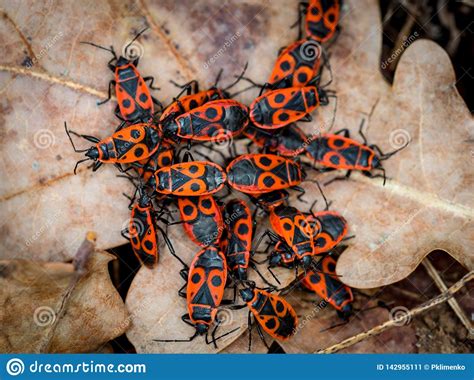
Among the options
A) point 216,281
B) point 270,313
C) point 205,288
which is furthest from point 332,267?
point 205,288

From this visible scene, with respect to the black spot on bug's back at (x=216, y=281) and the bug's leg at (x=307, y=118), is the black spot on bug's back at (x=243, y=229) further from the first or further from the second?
the bug's leg at (x=307, y=118)

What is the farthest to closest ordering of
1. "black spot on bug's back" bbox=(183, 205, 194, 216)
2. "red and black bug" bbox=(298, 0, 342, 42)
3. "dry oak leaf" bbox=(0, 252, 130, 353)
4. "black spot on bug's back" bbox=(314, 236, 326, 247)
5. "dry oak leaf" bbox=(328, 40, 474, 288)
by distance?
"red and black bug" bbox=(298, 0, 342, 42), "black spot on bug's back" bbox=(314, 236, 326, 247), "black spot on bug's back" bbox=(183, 205, 194, 216), "dry oak leaf" bbox=(328, 40, 474, 288), "dry oak leaf" bbox=(0, 252, 130, 353)

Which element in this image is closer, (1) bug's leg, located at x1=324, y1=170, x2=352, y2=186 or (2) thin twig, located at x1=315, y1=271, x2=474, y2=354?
(2) thin twig, located at x1=315, y1=271, x2=474, y2=354

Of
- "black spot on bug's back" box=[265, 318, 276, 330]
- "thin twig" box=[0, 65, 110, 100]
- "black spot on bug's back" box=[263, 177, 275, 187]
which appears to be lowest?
"black spot on bug's back" box=[265, 318, 276, 330]

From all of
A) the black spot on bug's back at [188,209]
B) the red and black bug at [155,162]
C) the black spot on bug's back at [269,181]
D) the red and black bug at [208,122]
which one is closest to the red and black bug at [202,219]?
the black spot on bug's back at [188,209]

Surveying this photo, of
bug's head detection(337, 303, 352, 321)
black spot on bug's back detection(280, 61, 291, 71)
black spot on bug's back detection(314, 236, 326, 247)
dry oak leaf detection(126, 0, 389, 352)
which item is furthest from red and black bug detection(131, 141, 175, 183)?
bug's head detection(337, 303, 352, 321)

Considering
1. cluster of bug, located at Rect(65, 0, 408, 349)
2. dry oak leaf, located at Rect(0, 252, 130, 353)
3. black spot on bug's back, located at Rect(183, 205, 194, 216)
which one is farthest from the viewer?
black spot on bug's back, located at Rect(183, 205, 194, 216)

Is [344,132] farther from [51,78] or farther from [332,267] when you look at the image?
[51,78]

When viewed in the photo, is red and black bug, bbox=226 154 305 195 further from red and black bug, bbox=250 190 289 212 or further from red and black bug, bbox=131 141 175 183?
red and black bug, bbox=131 141 175 183
